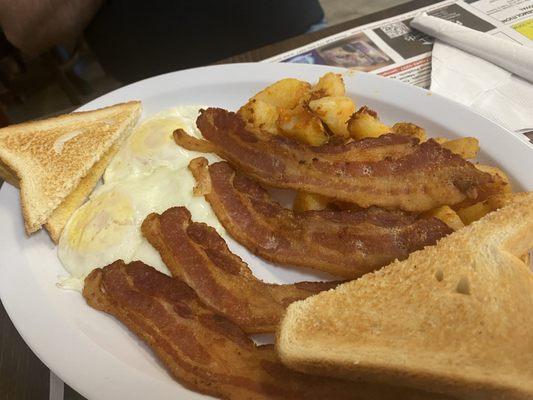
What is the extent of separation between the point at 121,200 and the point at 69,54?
2559 mm

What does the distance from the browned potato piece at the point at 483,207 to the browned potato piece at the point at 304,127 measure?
539 mm

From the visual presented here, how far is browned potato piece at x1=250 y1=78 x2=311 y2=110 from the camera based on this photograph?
1907 millimetres

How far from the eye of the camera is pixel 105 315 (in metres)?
1.53

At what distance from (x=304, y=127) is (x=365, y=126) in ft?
0.69

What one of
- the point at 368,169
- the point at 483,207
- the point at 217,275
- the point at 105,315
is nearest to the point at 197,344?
the point at 217,275

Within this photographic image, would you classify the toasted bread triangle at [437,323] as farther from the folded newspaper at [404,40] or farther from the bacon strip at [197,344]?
the folded newspaper at [404,40]

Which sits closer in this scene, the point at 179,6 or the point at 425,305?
the point at 425,305

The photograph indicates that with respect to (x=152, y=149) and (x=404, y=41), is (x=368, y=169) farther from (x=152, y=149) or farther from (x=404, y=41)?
(x=404, y=41)

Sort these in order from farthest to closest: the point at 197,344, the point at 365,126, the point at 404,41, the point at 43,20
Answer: the point at 43,20 → the point at 404,41 → the point at 365,126 → the point at 197,344

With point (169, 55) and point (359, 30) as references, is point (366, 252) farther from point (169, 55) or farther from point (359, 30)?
point (169, 55)

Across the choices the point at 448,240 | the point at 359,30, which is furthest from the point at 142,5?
the point at 448,240

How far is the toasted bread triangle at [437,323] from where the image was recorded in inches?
46.1

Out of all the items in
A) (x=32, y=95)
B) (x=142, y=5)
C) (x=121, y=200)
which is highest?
(x=142, y=5)

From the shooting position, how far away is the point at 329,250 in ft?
5.15
